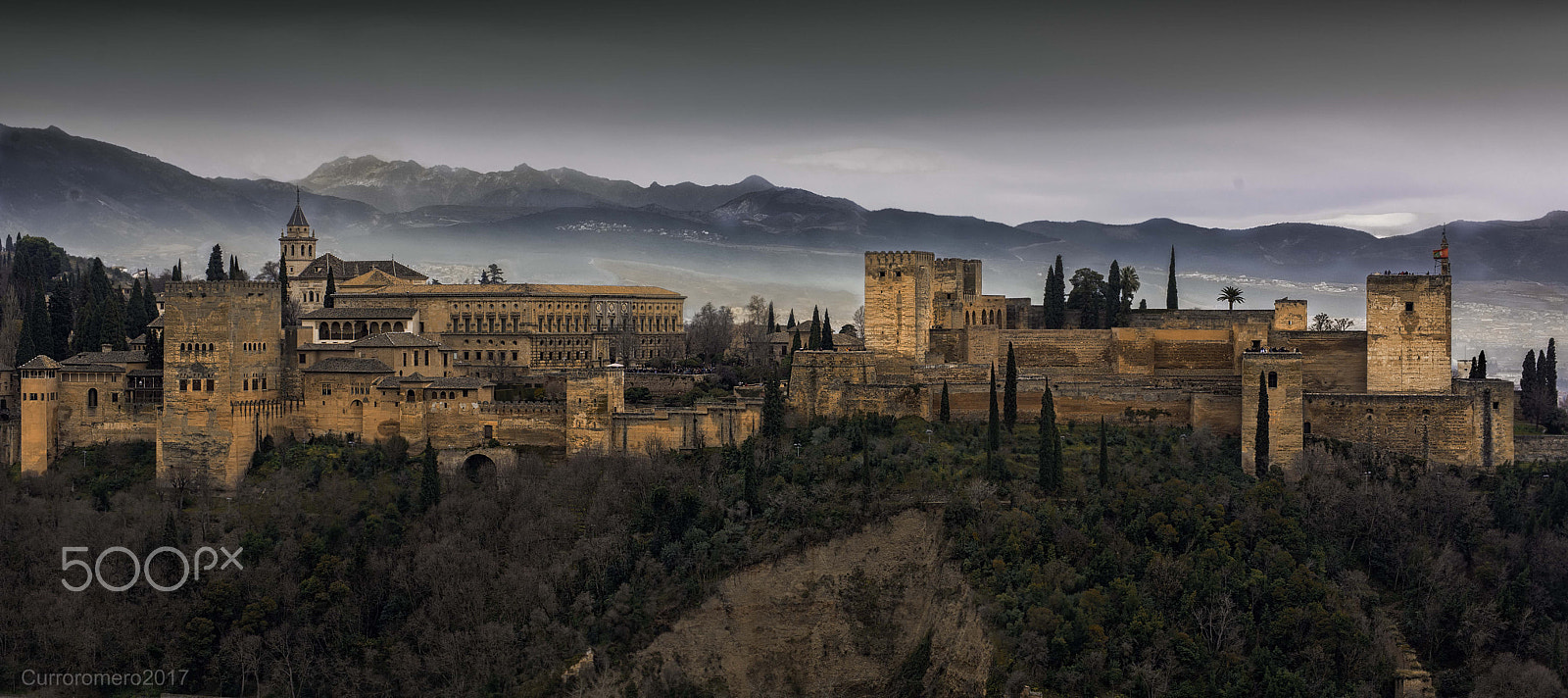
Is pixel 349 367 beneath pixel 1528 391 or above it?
above

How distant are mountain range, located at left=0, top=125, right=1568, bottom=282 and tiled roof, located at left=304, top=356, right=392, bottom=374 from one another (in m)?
69.8

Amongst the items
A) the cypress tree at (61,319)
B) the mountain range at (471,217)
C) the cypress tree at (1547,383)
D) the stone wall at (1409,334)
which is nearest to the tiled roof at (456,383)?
the cypress tree at (61,319)

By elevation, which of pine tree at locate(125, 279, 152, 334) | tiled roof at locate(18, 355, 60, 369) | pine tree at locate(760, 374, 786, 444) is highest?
pine tree at locate(125, 279, 152, 334)

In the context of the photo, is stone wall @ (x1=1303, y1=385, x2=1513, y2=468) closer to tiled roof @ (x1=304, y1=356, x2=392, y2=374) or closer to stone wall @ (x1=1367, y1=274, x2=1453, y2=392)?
stone wall @ (x1=1367, y1=274, x2=1453, y2=392)

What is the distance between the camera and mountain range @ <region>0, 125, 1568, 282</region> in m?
119

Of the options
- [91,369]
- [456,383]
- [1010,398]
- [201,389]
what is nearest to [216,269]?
[91,369]

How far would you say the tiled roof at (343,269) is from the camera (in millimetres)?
53500

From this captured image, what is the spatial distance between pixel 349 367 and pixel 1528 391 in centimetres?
3269

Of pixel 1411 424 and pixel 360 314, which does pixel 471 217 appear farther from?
pixel 1411 424

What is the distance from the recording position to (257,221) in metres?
132

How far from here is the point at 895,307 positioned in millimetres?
40000

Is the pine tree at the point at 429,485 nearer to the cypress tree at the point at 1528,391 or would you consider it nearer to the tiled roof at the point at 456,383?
the tiled roof at the point at 456,383

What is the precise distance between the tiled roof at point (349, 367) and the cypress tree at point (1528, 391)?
3123cm

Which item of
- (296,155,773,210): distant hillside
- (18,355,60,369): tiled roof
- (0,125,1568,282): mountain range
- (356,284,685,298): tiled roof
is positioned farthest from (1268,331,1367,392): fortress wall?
(296,155,773,210): distant hillside
